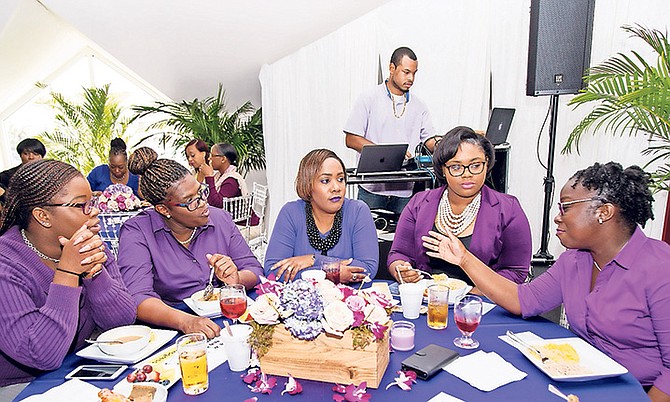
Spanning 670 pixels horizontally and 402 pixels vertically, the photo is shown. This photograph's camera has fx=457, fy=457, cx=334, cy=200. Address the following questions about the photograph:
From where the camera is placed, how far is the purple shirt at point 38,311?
136cm

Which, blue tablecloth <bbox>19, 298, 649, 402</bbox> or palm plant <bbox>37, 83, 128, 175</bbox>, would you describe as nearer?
blue tablecloth <bbox>19, 298, 649, 402</bbox>

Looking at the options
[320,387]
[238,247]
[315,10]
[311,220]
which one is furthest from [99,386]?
[315,10]

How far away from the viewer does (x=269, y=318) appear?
128cm

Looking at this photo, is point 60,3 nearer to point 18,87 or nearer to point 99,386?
point 18,87

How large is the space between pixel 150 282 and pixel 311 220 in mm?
845

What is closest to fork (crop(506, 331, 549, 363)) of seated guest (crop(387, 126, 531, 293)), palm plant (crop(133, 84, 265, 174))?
seated guest (crop(387, 126, 531, 293))

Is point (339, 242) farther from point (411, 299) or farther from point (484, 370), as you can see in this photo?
point (484, 370)

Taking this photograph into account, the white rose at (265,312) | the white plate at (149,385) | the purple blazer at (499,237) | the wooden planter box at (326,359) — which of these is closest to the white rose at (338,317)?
the wooden planter box at (326,359)

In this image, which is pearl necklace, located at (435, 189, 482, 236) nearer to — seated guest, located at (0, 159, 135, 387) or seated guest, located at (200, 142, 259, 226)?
seated guest, located at (0, 159, 135, 387)

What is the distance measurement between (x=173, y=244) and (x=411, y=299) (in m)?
1.07

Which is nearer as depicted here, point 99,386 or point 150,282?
point 99,386

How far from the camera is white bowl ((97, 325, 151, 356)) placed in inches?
55.3

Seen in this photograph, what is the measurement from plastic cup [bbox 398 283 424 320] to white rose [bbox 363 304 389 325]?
41 centimetres

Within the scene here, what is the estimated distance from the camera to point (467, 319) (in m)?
1.47
